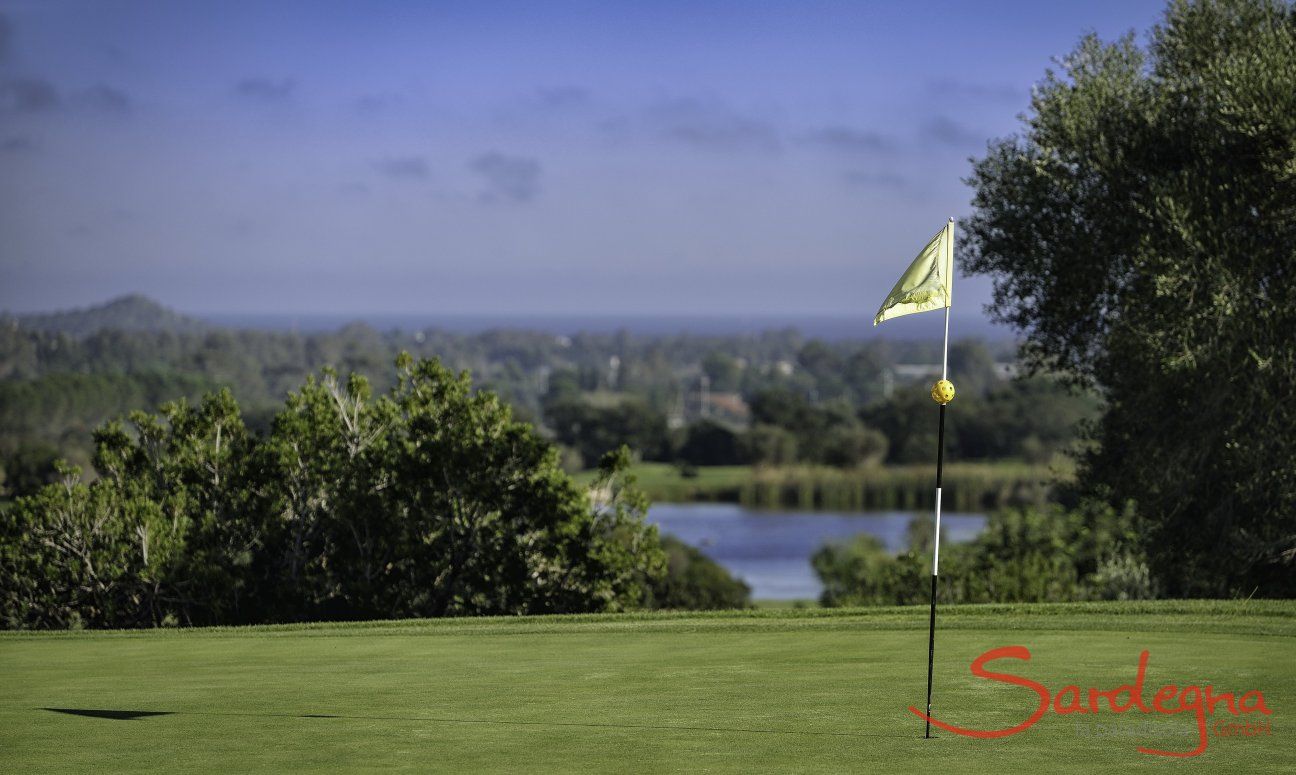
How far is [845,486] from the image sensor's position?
346ft

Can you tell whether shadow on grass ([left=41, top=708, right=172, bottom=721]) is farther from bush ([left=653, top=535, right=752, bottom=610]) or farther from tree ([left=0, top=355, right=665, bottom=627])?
bush ([left=653, top=535, right=752, bottom=610])

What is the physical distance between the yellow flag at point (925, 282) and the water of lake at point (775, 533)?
163ft

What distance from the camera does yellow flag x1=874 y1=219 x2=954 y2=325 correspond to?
8.48m

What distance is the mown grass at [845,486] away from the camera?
102m

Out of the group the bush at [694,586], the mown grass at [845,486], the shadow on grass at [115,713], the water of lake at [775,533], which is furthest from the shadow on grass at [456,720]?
the mown grass at [845,486]

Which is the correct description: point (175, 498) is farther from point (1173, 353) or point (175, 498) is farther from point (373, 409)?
point (1173, 353)

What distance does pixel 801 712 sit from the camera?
27.5 ft

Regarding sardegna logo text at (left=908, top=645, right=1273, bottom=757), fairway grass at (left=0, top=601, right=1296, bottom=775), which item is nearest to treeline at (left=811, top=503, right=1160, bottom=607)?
fairway grass at (left=0, top=601, right=1296, bottom=775)

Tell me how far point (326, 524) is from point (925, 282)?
43.8ft

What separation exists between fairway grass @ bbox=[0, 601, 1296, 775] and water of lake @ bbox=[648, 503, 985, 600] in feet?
150

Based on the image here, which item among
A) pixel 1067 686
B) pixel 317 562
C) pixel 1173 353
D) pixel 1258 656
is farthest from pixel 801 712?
pixel 317 562

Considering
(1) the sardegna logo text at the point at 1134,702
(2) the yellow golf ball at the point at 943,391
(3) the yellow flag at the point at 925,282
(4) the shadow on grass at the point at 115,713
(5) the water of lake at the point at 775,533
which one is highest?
(3) the yellow flag at the point at 925,282

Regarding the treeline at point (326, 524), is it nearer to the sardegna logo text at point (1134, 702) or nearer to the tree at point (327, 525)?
the tree at point (327, 525)

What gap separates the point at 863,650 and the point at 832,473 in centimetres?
9924
